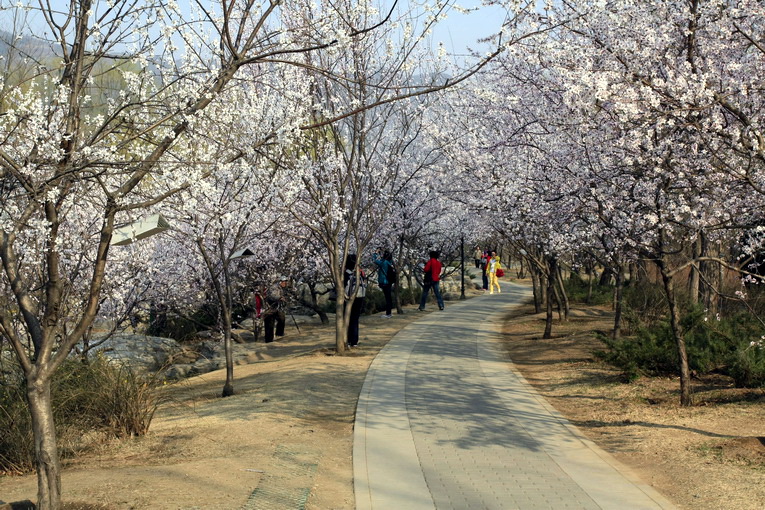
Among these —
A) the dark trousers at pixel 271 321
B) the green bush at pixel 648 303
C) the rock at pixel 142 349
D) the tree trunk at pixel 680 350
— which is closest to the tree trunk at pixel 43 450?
the tree trunk at pixel 680 350

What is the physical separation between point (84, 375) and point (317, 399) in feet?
11.8

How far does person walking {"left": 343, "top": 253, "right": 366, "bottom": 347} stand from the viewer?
17.6 m

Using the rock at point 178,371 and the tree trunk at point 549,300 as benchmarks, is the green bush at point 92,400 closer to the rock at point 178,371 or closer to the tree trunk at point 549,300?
the rock at point 178,371

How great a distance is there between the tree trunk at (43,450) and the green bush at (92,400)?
3024 mm

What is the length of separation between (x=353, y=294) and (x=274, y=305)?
15.9 ft

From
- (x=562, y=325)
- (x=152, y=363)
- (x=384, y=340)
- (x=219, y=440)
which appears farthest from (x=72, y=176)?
(x=562, y=325)

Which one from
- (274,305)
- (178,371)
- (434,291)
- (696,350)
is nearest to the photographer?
(696,350)

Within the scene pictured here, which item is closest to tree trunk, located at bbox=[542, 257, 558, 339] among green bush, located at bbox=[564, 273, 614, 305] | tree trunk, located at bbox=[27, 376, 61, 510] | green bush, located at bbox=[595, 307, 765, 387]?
green bush, located at bbox=[595, 307, 765, 387]

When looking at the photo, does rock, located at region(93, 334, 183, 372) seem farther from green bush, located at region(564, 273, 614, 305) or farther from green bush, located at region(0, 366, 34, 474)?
green bush, located at region(564, 273, 614, 305)

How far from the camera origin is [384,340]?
64.2 feet

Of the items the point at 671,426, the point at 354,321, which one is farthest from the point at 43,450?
the point at 354,321

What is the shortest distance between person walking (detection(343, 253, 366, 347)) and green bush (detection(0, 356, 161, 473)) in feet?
25.3

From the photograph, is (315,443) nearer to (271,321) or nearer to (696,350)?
(696,350)

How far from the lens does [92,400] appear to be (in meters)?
9.52
